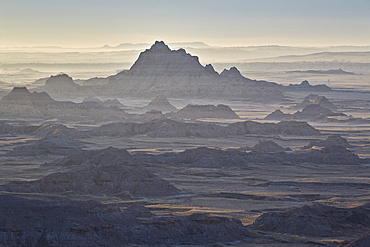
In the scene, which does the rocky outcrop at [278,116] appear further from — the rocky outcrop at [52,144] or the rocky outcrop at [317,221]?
the rocky outcrop at [317,221]

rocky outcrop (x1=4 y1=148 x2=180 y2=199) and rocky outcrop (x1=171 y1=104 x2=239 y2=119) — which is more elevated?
rocky outcrop (x1=4 y1=148 x2=180 y2=199)

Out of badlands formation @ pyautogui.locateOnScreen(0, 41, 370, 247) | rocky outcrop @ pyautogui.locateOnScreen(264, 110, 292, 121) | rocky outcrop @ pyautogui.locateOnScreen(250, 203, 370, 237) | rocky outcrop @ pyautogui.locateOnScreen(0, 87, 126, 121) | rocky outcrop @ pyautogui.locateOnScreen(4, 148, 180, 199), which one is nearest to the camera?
badlands formation @ pyautogui.locateOnScreen(0, 41, 370, 247)

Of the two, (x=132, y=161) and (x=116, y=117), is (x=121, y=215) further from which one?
(x=116, y=117)

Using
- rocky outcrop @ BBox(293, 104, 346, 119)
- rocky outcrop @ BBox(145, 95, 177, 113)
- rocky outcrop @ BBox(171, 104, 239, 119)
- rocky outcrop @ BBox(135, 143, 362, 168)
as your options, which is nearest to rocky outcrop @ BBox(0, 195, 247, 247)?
rocky outcrop @ BBox(135, 143, 362, 168)

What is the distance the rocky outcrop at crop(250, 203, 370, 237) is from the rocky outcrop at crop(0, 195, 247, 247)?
2.18 metres

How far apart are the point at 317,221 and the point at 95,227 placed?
12946mm

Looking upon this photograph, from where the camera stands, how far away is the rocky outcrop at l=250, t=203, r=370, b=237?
1747 inches

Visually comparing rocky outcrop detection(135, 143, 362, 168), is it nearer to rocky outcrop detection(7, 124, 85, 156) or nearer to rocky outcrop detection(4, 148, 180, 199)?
rocky outcrop detection(7, 124, 85, 156)

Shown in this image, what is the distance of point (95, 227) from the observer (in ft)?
134

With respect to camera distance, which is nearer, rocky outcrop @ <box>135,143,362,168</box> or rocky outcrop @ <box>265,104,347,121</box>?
rocky outcrop @ <box>135,143,362,168</box>

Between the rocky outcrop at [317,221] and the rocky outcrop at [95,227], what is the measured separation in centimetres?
218

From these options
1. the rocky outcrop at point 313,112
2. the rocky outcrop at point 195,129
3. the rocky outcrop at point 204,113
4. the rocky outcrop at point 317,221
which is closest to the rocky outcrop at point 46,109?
the rocky outcrop at point 204,113

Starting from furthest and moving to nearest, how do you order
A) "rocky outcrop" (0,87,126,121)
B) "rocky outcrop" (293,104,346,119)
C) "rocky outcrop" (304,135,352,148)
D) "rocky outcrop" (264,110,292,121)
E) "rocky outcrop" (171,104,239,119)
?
"rocky outcrop" (293,104,346,119) → "rocky outcrop" (171,104,239,119) → "rocky outcrop" (0,87,126,121) → "rocky outcrop" (264,110,292,121) → "rocky outcrop" (304,135,352,148)

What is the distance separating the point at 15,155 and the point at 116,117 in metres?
58.7
